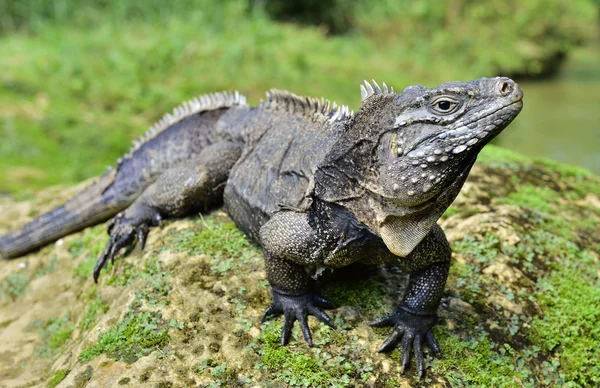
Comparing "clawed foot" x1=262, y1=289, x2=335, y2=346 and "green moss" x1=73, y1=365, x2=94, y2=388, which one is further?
"clawed foot" x1=262, y1=289, x2=335, y2=346

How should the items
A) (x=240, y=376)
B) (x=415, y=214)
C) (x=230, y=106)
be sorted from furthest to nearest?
(x=230, y=106) → (x=240, y=376) → (x=415, y=214)

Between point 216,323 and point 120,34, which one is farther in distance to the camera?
point 120,34

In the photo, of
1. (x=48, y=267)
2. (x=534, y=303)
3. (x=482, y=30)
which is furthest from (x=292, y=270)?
(x=482, y=30)

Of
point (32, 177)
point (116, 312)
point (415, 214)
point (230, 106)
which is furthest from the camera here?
point (32, 177)

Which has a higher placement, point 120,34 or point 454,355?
point 120,34

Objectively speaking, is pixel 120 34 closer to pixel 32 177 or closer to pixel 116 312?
pixel 32 177

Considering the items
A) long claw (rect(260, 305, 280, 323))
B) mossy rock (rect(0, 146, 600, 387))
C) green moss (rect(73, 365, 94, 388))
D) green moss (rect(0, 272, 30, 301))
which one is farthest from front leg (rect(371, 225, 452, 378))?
green moss (rect(0, 272, 30, 301))

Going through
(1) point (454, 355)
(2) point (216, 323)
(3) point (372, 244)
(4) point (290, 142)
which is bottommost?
(1) point (454, 355)

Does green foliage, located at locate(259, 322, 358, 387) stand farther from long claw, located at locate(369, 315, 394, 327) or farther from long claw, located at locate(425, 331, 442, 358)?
long claw, located at locate(425, 331, 442, 358)

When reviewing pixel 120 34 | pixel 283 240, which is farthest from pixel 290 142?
pixel 120 34
